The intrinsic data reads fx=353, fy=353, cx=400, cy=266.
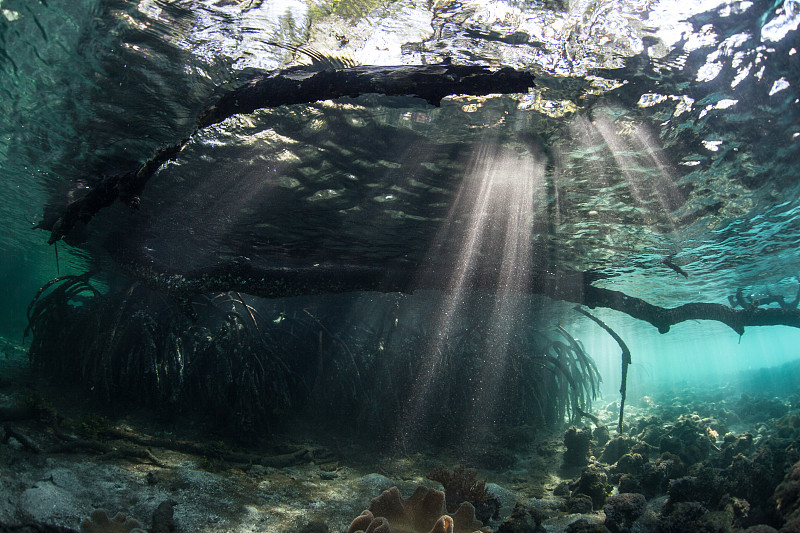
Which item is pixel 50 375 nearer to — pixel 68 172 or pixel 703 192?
pixel 68 172

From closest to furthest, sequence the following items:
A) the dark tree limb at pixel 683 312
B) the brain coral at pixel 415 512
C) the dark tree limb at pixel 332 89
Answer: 1. the brain coral at pixel 415 512
2. the dark tree limb at pixel 332 89
3. the dark tree limb at pixel 683 312

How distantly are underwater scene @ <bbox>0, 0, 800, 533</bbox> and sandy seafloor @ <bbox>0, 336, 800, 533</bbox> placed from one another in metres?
0.05

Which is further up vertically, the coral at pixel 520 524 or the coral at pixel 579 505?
the coral at pixel 520 524

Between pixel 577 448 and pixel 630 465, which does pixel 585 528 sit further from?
pixel 577 448

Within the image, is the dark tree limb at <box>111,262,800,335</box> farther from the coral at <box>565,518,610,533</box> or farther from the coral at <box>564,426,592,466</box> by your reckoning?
the coral at <box>565,518,610,533</box>

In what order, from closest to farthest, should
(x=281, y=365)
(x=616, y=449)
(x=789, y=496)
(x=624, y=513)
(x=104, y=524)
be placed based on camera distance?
1. (x=104, y=524)
2. (x=789, y=496)
3. (x=624, y=513)
4. (x=281, y=365)
5. (x=616, y=449)

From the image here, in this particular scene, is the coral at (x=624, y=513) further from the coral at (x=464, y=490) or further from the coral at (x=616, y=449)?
the coral at (x=616, y=449)

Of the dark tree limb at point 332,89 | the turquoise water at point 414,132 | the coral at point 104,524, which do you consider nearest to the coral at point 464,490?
the coral at point 104,524

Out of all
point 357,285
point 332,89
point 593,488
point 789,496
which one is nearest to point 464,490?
point 593,488

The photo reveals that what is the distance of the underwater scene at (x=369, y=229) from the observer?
16.0 feet

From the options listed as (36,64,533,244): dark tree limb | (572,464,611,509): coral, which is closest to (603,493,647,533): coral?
(572,464,611,509): coral

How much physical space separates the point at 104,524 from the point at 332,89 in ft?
16.2

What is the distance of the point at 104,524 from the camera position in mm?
3234

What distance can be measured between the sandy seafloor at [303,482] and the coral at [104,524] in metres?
0.70
